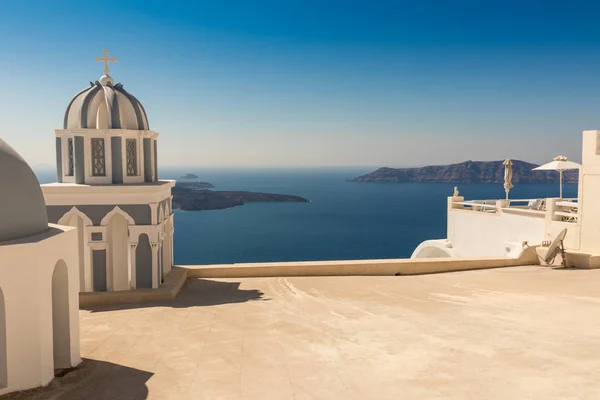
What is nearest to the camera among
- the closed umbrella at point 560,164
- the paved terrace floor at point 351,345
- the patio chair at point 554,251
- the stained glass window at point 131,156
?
the paved terrace floor at point 351,345

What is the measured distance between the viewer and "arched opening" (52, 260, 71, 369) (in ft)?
22.2

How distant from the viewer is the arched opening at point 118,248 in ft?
40.3

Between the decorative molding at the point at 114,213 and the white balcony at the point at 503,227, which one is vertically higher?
the decorative molding at the point at 114,213

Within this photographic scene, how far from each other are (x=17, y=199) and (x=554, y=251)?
46.2 feet

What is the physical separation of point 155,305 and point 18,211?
547 cm

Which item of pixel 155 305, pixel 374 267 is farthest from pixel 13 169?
pixel 374 267

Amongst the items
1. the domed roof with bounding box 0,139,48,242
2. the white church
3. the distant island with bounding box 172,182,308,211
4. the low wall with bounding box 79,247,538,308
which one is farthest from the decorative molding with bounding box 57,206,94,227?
the distant island with bounding box 172,182,308,211

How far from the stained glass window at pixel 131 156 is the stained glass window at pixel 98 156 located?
25.2 inches

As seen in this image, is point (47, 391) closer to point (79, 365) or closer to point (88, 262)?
point (79, 365)

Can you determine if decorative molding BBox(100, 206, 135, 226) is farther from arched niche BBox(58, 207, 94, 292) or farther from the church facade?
arched niche BBox(58, 207, 94, 292)

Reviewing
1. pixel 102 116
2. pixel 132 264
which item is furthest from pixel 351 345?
pixel 102 116

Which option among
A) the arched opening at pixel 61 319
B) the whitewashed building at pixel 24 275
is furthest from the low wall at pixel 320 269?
the whitewashed building at pixel 24 275

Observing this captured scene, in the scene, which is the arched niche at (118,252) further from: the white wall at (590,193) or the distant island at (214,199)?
the distant island at (214,199)

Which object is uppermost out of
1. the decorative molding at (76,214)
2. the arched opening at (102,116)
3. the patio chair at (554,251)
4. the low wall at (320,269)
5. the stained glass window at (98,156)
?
the arched opening at (102,116)
